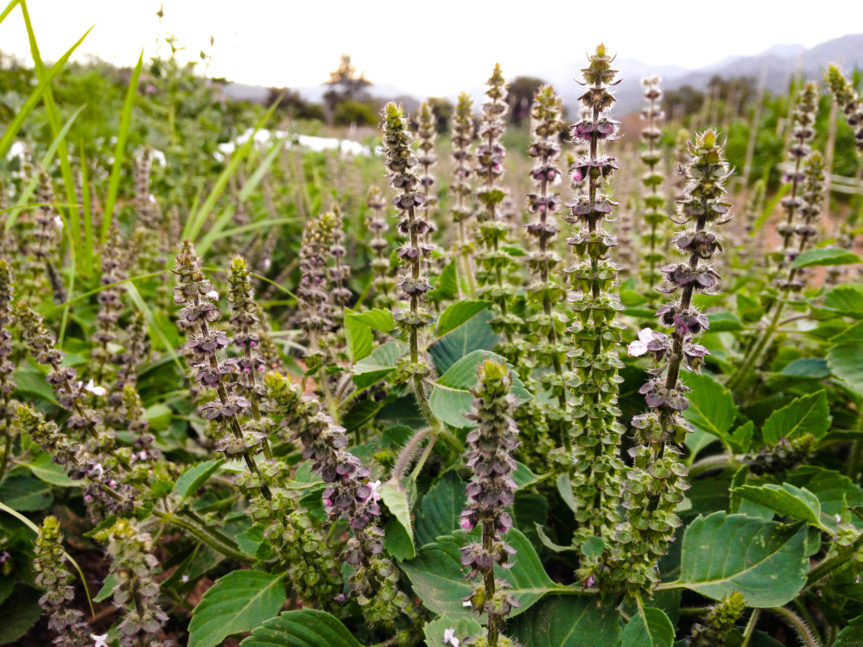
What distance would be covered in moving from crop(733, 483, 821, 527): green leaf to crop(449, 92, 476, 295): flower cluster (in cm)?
120

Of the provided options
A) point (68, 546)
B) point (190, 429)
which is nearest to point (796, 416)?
point (190, 429)

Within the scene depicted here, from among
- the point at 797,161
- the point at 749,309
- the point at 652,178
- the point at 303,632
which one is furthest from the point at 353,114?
the point at 303,632

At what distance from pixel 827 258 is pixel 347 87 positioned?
33542mm

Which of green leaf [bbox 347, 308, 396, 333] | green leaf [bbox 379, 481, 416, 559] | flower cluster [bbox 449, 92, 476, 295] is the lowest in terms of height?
green leaf [bbox 379, 481, 416, 559]

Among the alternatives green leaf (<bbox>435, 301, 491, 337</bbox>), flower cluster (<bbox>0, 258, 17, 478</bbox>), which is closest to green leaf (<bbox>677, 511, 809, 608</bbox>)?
green leaf (<bbox>435, 301, 491, 337</bbox>)

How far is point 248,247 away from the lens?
5.24m

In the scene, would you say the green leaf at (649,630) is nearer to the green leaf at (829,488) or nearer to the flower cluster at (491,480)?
the flower cluster at (491,480)

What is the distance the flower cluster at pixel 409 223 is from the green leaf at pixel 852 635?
1.27m

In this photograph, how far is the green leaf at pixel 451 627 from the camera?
1332mm

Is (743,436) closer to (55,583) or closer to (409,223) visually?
(409,223)

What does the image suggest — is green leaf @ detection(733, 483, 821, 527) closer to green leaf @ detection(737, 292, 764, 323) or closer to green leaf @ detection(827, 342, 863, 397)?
green leaf @ detection(827, 342, 863, 397)

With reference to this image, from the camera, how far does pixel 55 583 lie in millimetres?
1569

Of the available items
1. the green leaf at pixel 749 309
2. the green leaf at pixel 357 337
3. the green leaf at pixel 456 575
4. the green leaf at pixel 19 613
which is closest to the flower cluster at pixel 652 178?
the green leaf at pixel 749 309

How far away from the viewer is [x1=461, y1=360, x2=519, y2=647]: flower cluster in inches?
42.0
